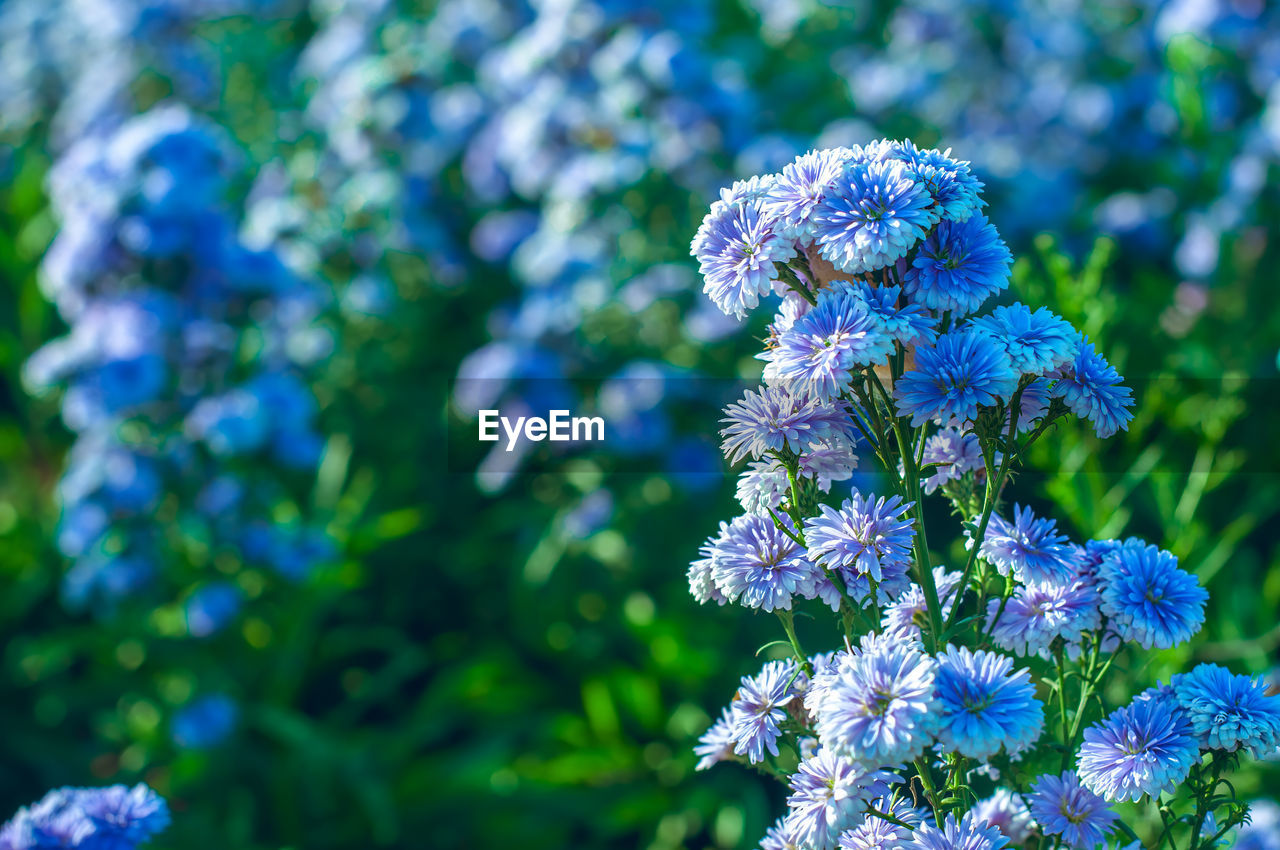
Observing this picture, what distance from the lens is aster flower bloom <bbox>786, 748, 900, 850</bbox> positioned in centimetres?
92

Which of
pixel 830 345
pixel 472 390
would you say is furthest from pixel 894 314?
pixel 472 390

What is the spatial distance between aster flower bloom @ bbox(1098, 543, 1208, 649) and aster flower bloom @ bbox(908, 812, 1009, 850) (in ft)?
0.78

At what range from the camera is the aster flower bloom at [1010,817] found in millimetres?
1112

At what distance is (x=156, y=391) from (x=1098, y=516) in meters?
2.31

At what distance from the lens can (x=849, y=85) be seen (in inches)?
168

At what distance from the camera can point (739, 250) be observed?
94 cm

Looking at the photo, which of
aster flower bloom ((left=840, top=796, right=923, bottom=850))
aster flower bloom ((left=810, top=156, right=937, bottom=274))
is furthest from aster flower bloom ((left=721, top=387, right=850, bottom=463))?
aster flower bloom ((left=840, top=796, right=923, bottom=850))

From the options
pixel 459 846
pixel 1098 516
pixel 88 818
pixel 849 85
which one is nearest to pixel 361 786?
pixel 459 846

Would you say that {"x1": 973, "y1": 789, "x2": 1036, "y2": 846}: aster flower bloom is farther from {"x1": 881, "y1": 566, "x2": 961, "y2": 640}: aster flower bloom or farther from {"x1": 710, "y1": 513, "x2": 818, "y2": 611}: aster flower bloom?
{"x1": 710, "y1": 513, "x2": 818, "y2": 611}: aster flower bloom

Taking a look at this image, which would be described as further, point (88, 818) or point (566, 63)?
point (566, 63)

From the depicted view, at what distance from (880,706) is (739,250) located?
1.37 feet

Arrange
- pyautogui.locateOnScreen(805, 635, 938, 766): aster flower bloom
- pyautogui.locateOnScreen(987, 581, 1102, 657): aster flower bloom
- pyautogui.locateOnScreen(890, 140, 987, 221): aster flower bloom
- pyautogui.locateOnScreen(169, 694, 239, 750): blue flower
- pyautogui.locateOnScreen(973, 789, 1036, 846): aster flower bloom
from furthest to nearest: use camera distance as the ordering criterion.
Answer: pyautogui.locateOnScreen(169, 694, 239, 750): blue flower, pyautogui.locateOnScreen(973, 789, 1036, 846): aster flower bloom, pyautogui.locateOnScreen(987, 581, 1102, 657): aster flower bloom, pyautogui.locateOnScreen(890, 140, 987, 221): aster flower bloom, pyautogui.locateOnScreen(805, 635, 938, 766): aster flower bloom

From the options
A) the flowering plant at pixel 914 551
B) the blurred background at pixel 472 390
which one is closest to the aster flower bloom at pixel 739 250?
the flowering plant at pixel 914 551

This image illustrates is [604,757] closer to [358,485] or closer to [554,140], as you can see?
[358,485]
